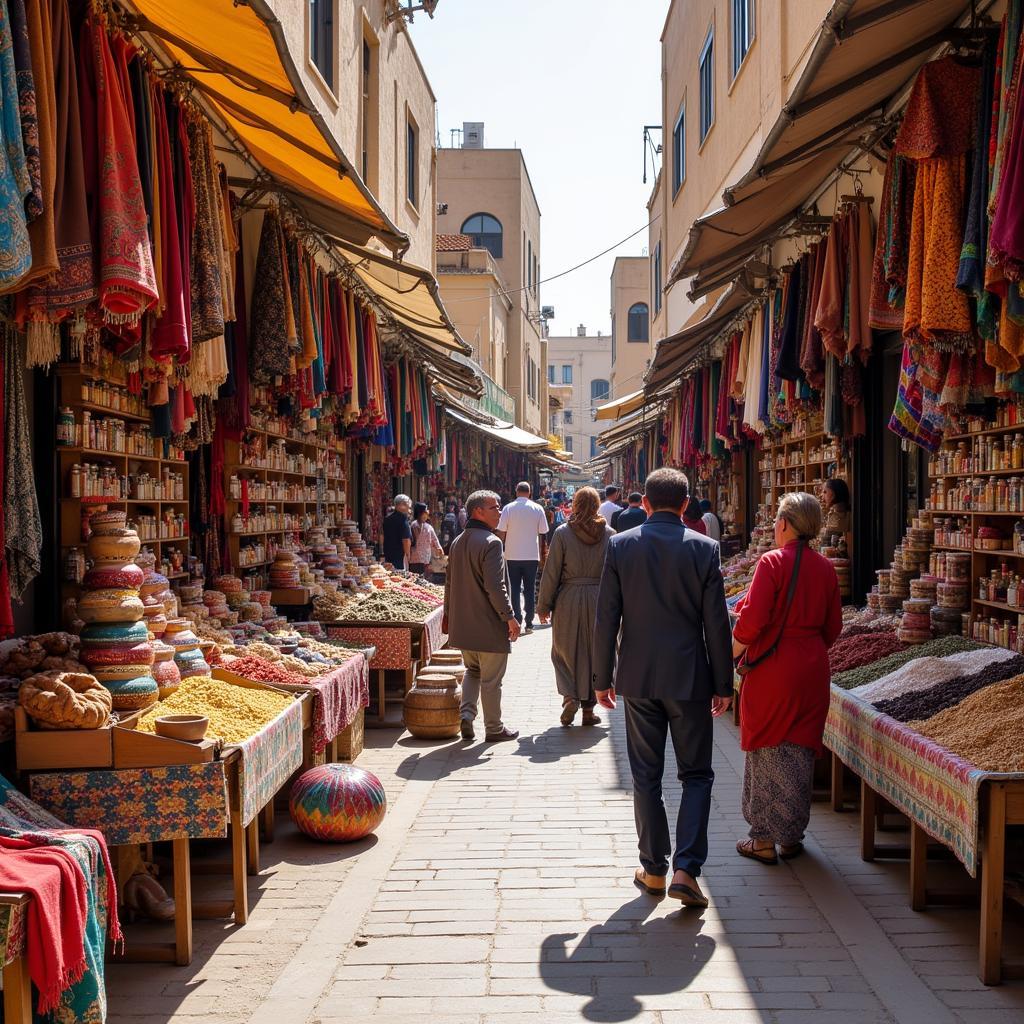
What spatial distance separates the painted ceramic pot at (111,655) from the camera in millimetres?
4719

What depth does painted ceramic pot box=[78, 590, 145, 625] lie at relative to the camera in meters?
4.77

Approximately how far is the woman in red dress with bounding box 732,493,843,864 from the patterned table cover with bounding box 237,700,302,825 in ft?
7.20

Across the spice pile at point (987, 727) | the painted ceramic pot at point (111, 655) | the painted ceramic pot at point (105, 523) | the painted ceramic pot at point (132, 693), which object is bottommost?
the spice pile at point (987, 727)

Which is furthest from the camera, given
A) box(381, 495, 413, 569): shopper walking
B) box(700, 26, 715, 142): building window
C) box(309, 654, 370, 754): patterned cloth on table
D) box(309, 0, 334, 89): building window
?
box(700, 26, 715, 142): building window

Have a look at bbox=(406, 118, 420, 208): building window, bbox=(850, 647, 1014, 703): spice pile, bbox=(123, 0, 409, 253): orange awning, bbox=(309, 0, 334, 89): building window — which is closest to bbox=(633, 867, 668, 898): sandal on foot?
bbox=(850, 647, 1014, 703): spice pile

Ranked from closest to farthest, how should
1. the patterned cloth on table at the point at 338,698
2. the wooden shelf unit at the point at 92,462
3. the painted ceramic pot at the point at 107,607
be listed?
the painted ceramic pot at the point at 107,607 < the wooden shelf unit at the point at 92,462 < the patterned cloth on table at the point at 338,698

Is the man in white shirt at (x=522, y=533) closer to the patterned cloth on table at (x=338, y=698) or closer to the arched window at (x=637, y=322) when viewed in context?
the patterned cloth on table at (x=338, y=698)

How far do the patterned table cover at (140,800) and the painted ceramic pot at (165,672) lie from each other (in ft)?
2.88

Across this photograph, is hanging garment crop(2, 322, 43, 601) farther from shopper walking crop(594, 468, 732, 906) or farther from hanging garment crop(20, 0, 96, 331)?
shopper walking crop(594, 468, 732, 906)

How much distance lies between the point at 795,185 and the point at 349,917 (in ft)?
17.8

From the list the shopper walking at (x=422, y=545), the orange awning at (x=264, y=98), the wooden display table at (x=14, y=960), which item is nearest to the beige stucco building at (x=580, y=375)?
the shopper walking at (x=422, y=545)

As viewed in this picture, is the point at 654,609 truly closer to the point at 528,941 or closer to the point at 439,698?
the point at 528,941

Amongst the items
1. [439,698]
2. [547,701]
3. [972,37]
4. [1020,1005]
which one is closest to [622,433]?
[547,701]

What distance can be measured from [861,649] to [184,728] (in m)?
4.07
